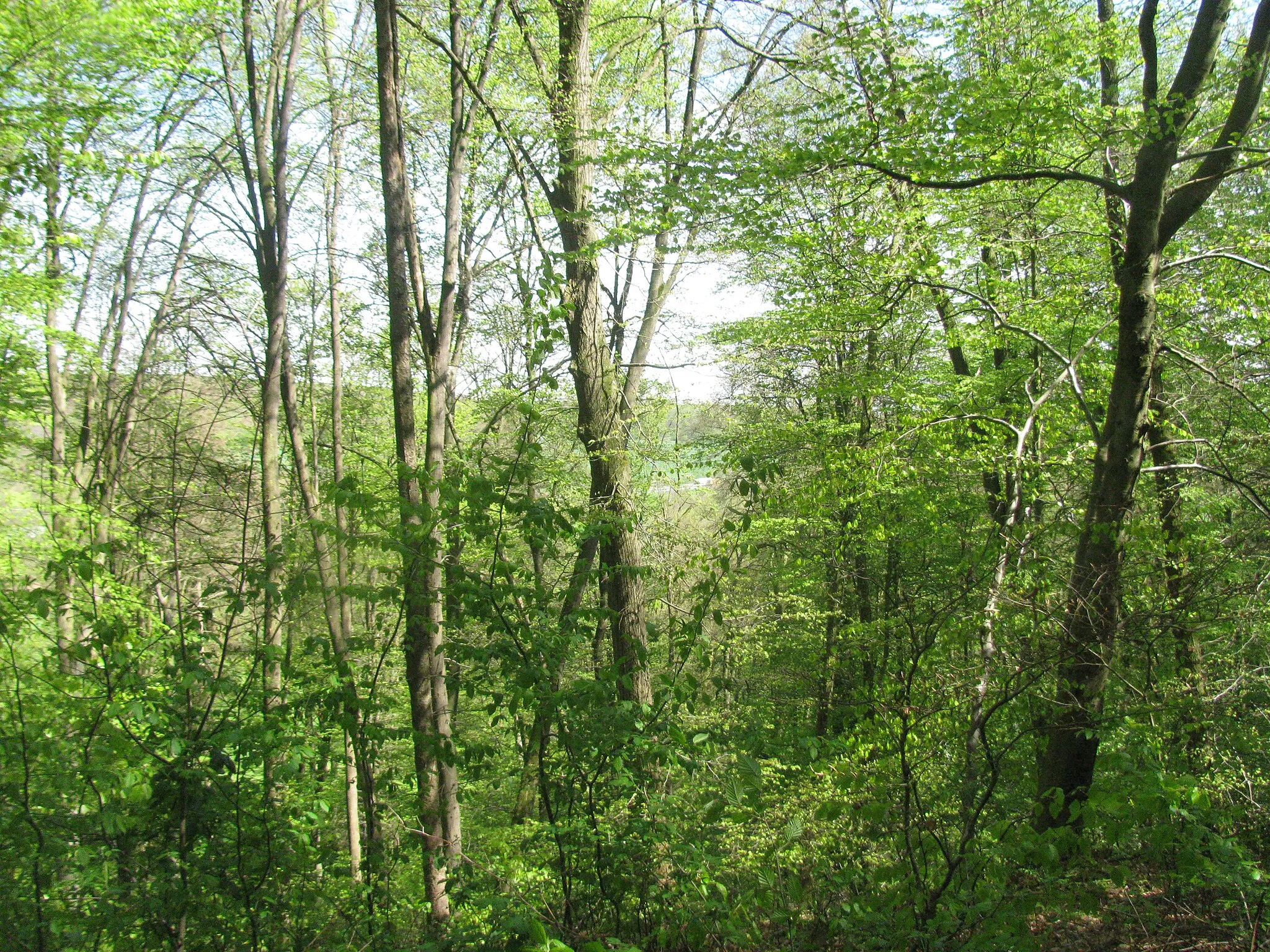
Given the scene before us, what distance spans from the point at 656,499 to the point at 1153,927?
7.30 m

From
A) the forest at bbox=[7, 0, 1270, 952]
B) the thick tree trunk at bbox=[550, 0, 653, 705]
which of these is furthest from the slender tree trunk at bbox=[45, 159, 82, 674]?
the thick tree trunk at bbox=[550, 0, 653, 705]

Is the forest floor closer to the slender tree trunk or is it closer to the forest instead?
the forest

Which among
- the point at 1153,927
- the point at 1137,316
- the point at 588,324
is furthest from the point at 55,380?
the point at 1153,927

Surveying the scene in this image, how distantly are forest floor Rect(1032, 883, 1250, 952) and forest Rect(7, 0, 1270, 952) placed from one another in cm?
8

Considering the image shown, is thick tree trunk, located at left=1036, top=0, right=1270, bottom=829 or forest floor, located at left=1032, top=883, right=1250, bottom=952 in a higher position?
thick tree trunk, located at left=1036, top=0, right=1270, bottom=829

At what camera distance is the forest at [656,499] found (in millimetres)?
3182

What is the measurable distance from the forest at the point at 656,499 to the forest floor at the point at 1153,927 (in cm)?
8

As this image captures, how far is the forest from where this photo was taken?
318 centimetres

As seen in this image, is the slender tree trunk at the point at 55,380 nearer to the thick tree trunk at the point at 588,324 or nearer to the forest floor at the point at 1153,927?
the thick tree trunk at the point at 588,324

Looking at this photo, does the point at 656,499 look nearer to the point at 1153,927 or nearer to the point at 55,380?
the point at 1153,927

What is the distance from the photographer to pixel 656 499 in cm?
1064

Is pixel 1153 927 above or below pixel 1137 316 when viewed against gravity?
below

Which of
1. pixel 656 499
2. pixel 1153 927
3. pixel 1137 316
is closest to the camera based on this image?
pixel 1153 927

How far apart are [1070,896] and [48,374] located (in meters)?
13.2
